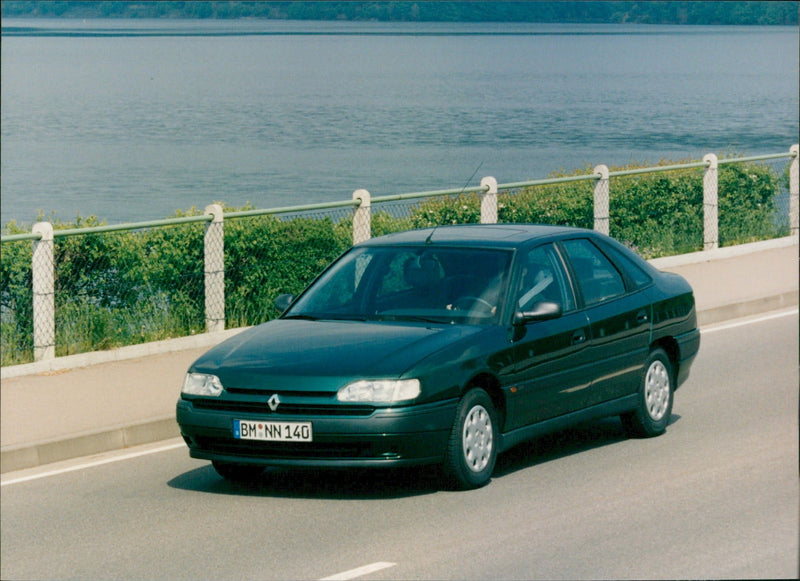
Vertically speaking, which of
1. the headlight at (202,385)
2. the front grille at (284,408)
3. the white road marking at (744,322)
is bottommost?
the white road marking at (744,322)

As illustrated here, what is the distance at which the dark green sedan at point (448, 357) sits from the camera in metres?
9.40

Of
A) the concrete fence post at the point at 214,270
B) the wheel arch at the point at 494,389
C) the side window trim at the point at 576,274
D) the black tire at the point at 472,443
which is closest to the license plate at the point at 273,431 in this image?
the black tire at the point at 472,443

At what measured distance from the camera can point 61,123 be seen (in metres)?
110

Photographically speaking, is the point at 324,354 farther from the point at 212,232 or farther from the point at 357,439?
the point at 212,232

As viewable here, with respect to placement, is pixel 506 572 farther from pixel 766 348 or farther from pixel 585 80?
pixel 585 80

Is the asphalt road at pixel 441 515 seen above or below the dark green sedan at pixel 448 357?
below

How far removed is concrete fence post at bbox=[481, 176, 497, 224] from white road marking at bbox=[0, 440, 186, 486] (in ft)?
22.0

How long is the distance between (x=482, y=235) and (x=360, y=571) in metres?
3.60

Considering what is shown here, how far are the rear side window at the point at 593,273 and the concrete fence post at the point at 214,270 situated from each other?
16.0 feet

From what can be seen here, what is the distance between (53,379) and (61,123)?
3951 inches

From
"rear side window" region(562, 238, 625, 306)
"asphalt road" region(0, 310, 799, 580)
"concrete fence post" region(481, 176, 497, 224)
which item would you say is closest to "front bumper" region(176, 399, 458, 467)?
"asphalt road" region(0, 310, 799, 580)

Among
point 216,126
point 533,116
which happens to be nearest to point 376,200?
point 216,126

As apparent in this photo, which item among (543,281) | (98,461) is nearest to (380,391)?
(543,281)

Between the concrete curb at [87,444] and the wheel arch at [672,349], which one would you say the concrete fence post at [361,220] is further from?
the wheel arch at [672,349]
